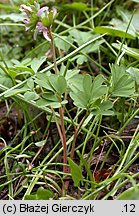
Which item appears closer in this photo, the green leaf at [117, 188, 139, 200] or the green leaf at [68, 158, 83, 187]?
the green leaf at [117, 188, 139, 200]

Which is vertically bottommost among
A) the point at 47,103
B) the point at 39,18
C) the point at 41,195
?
the point at 41,195

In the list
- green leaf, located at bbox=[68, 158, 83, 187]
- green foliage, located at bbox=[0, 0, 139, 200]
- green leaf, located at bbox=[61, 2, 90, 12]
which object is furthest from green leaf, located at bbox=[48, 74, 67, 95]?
green leaf, located at bbox=[61, 2, 90, 12]

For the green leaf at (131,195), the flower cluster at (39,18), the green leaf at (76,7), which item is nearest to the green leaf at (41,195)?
the green leaf at (131,195)

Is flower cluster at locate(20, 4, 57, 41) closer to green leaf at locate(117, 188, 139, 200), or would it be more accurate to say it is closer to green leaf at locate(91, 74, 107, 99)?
green leaf at locate(91, 74, 107, 99)

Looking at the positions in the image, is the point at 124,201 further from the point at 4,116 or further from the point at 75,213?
the point at 4,116

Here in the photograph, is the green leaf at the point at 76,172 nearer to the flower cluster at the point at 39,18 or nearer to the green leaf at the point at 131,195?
the green leaf at the point at 131,195

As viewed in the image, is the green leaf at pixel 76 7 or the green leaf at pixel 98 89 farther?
the green leaf at pixel 76 7

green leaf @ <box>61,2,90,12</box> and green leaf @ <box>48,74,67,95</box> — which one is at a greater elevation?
green leaf @ <box>61,2,90,12</box>

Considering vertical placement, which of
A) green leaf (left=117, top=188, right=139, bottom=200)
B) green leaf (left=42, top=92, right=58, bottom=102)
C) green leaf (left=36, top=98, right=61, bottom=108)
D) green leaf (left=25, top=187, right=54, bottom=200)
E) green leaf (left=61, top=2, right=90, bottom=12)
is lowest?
green leaf (left=25, top=187, right=54, bottom=200)

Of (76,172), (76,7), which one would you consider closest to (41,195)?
(76,172)

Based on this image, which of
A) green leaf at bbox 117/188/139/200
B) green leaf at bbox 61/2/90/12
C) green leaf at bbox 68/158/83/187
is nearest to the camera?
green leaf at bbox 117/188/139/200

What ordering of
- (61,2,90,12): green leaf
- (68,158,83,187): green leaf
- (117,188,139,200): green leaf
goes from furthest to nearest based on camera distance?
(61,2,90,12): green leaf
(68,158,83,187): green leaf
(117,188,139,200): green leaf

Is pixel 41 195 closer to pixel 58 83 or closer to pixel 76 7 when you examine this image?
pixel 58 83
